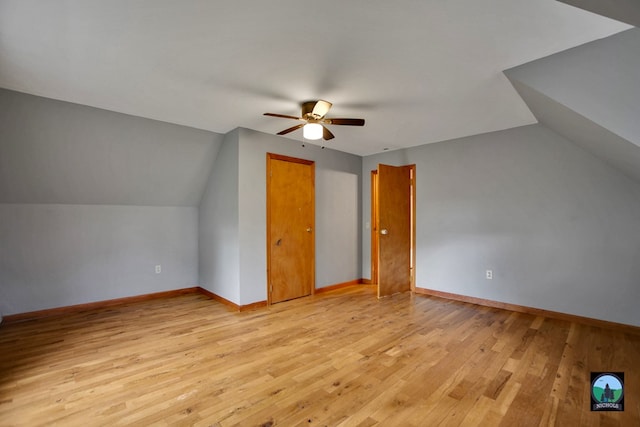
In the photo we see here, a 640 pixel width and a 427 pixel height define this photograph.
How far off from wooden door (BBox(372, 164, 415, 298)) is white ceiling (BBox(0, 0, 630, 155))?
57.0 inches

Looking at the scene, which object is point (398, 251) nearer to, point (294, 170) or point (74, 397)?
point (294, 170)

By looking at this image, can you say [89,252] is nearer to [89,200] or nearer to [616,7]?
[89,200]

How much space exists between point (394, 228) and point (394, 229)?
0.05 feet

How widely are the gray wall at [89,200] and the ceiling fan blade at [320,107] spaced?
1766 mm

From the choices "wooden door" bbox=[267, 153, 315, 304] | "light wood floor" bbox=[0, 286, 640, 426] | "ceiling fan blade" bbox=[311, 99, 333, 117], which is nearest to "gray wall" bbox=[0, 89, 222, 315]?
"light wood floor" bbox=[0, 286, 640, 426]

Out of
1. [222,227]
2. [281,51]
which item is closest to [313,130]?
[281,51]

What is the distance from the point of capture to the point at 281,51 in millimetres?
1954

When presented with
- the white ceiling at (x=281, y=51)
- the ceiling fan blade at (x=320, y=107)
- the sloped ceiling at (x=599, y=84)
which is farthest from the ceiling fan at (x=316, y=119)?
the sloped ceiling at (x=599, y=84)

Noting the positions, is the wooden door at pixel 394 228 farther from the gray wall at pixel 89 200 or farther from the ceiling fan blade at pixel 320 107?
the gray wall at pixel 89 200

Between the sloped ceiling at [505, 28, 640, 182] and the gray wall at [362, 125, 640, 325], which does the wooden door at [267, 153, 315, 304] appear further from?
the sloped ceiling at [505, 28, 640, 182]

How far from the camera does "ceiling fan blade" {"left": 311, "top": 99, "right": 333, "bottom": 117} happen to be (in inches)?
102

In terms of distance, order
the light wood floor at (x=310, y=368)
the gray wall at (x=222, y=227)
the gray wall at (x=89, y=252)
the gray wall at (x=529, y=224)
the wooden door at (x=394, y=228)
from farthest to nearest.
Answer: the wooden door at (x=394, y=228)
the gray wall at (x=222, y=227)
the gray wall at (x=89, y=252)
the gray wall at (x=529, y=224)
the light wood floor at (x=310, y=368)

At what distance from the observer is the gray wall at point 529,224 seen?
294 centimetres

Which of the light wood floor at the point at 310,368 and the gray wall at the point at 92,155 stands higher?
the gray wall at the point at 92,155
